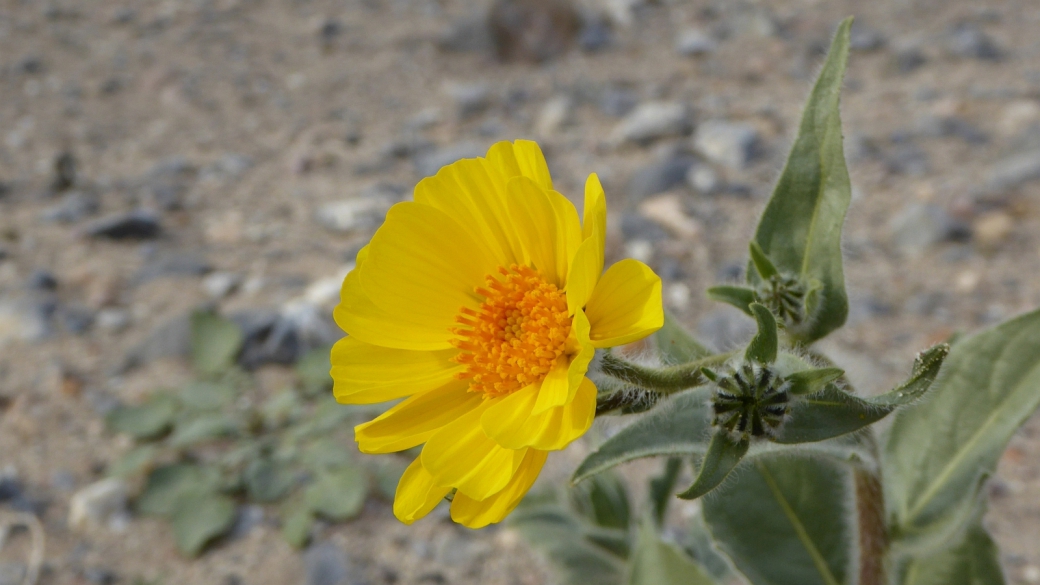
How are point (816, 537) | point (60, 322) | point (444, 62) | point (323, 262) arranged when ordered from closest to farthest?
point (816, 537), point (60, 322), point (323, 262), point (444, 62)

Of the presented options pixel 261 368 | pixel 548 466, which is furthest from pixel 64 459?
pixel 548 466

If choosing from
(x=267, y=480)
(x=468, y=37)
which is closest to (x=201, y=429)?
(x=267, y=480)

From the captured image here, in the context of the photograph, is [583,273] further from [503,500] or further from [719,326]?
[719,326]

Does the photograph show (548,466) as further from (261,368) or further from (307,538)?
(261,368)

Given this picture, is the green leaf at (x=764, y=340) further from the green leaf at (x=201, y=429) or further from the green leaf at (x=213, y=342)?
the green leaf at (x=213, y=342)

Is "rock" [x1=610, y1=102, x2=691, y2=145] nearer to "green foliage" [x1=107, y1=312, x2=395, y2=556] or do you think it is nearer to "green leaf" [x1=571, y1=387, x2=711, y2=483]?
"green foliage" [x1=107, y1=312, x2=395, y2=556]
